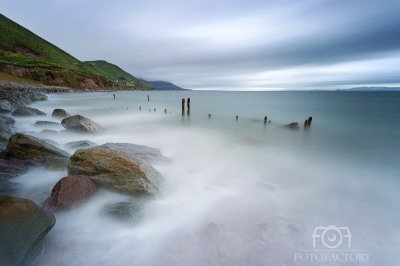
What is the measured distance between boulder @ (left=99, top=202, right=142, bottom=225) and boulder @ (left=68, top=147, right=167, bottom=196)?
0.63 meters

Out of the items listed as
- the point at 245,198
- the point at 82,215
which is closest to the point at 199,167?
the point at 245,198

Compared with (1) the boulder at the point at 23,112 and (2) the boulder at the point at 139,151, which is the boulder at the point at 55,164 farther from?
(1) the boulder at the point at 23,112

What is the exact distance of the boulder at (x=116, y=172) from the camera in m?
5.07

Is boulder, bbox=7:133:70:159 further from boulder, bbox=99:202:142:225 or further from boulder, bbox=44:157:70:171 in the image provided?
boulder, bbox=99:202:142:225

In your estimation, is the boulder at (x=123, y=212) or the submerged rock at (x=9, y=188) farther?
the submerged rock at (x=9, y=188)

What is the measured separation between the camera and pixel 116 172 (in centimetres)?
509

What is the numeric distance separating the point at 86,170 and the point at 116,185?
107cm

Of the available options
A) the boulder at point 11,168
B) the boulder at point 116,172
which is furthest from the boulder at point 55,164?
the boulder at point 116,172

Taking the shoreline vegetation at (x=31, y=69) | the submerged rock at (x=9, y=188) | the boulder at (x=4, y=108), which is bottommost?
the submerged rock at (x=9, y=188)

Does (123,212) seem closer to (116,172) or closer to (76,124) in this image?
(116,172)

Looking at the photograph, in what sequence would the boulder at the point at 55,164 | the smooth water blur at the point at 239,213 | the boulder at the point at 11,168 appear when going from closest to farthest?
the smooth water blur at the point at 239,213 → the boulder at the point at 11,168 → the boulder at the point at 55,164

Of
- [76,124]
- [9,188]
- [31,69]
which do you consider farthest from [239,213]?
[31,69]

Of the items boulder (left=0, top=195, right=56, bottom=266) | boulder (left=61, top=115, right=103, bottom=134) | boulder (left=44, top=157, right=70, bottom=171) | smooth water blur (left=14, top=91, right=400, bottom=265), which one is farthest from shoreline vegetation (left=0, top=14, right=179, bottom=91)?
boulder (left=0, top=195, right=56, bottom=266)

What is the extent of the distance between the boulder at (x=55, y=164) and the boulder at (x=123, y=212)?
305 centimetres
